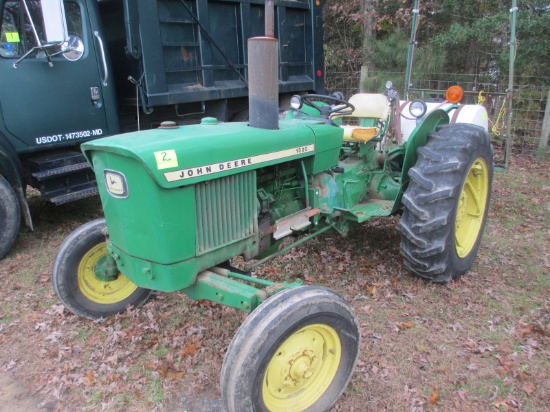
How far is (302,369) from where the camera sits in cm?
218

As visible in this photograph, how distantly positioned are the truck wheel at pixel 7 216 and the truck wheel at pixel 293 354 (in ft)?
9.82

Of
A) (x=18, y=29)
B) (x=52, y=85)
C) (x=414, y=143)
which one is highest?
(x=18, y=29)

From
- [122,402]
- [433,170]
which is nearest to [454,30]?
[433,170]

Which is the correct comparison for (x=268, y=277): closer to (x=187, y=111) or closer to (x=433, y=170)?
(x=433, y=170)

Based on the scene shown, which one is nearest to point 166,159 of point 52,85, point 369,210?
point 369,210

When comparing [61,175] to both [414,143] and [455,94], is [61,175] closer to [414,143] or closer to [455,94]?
[414,143]

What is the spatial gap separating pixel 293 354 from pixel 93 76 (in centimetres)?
360

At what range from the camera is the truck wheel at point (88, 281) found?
285cm

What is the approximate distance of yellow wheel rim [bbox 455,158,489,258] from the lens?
361cm

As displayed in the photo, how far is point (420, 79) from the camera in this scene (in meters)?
8.45

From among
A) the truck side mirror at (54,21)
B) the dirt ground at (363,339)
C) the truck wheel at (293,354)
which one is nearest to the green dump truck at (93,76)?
the truck side mirror at (54,21)

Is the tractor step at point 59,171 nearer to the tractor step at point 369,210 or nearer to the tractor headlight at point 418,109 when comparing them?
the tractor step at point 369,210

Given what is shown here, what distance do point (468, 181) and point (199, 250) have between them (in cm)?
236

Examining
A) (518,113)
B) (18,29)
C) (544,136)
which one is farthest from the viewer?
(518,113)
